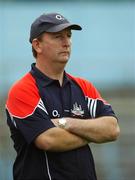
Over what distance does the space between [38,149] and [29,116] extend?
0.18m

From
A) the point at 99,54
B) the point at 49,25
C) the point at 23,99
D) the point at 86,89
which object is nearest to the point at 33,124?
the point at 23,99

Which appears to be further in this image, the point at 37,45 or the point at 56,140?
the point at 37,45

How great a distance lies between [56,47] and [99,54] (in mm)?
4145

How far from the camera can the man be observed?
399 cm

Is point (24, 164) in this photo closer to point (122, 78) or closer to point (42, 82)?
point (42, 82)

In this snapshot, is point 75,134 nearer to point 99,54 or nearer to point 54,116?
point 54,116

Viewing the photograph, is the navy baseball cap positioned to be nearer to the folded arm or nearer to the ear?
the ear

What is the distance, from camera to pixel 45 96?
409 cm

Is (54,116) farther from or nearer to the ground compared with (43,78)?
nearer to the ground

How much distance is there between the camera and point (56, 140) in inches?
156

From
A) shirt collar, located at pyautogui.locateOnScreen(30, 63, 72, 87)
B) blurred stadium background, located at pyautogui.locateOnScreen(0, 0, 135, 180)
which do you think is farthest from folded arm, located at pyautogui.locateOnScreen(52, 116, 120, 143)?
blurred stadium background, located at pyautogui.locateOnScreen(0, 0, 135, 180)

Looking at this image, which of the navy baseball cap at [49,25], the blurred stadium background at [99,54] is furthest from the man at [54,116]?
the blurred stadium background at [99,54]

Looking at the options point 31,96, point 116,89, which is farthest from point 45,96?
point 116,89

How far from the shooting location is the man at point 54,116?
157 inches
